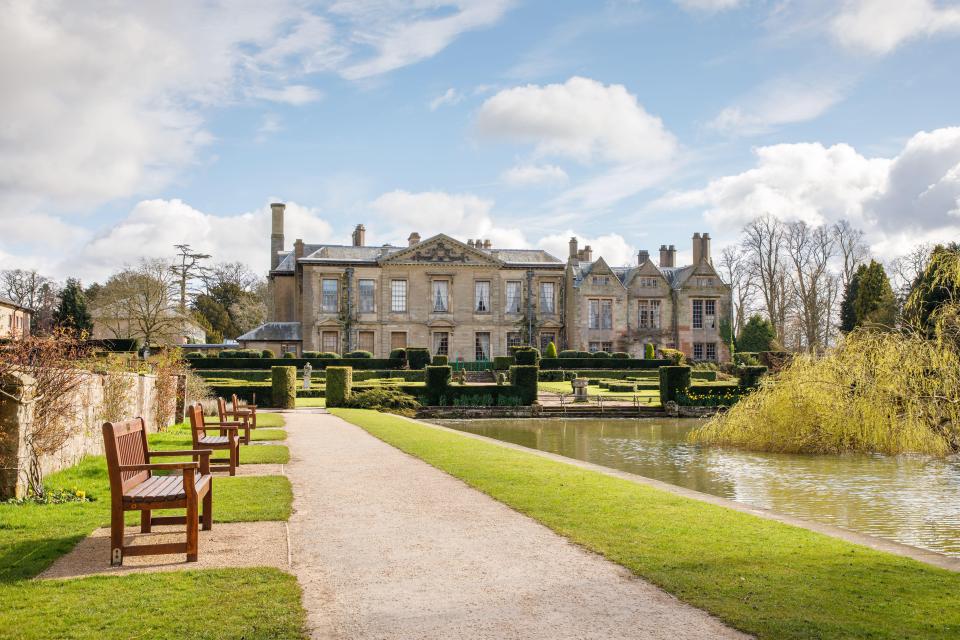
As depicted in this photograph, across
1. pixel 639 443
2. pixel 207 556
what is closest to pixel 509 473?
pixel 207 556

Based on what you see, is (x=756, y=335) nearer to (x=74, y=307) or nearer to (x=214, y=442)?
(x=74, y=307)

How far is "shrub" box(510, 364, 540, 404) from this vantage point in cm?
2758

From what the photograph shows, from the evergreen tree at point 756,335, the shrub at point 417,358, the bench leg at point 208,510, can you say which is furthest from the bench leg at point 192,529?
→ the evergreen tree at point 756,335

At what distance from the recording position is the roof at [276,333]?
46.3 meters

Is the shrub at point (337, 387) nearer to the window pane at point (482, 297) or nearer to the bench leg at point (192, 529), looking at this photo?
the bench leg at point (192, 529)

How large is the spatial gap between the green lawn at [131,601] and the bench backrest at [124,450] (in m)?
0.65

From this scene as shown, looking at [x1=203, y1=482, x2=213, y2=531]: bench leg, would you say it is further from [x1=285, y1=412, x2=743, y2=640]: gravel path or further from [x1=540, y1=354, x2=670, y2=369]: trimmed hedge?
[x1=540, y1=354, x2=670, y2=369]: trimmed hedge

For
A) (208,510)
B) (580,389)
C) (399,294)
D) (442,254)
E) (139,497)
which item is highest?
(442,254)

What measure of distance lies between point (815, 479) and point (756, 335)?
120 feet

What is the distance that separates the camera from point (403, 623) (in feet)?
13.8

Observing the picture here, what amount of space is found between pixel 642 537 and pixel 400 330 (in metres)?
42.5

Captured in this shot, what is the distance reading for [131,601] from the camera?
4.54 metres

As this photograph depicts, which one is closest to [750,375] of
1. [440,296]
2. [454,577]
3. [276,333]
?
[440,296]

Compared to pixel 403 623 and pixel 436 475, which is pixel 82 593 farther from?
pixel 436 475
